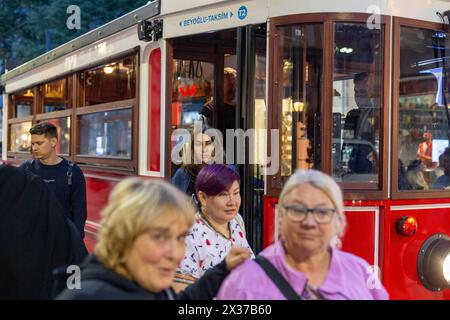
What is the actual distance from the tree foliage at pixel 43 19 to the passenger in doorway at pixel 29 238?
494cm

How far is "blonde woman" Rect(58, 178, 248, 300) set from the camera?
1456 millimetres

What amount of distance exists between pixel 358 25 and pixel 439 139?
91cm

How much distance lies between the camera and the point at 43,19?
9.02 meters

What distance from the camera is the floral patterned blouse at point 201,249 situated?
2.42 m

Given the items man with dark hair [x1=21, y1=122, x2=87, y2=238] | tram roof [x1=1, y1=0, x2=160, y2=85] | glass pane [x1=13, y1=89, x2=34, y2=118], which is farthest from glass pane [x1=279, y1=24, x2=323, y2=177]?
glass pane [x1=13, y1=89, x2=34, y2=118]

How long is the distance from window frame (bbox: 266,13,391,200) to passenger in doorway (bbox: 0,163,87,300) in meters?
1.45

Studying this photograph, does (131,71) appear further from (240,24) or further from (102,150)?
(240,24)

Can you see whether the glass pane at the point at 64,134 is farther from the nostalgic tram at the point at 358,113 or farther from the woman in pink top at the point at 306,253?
the woman in pink top at the point at 306,253

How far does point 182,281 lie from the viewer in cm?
232

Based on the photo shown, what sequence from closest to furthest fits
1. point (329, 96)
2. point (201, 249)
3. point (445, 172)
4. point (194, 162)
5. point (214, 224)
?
point (201, 249), point (214, 224), point (329, 96), point (445, 172), point (194, 162)

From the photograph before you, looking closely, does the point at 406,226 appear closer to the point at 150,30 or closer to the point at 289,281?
the point at 289,281

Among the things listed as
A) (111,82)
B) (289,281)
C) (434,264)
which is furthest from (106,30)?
(289,281)

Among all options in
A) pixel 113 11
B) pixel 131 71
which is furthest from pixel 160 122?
pixel 113 11

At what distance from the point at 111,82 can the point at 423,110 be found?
8.81ft
